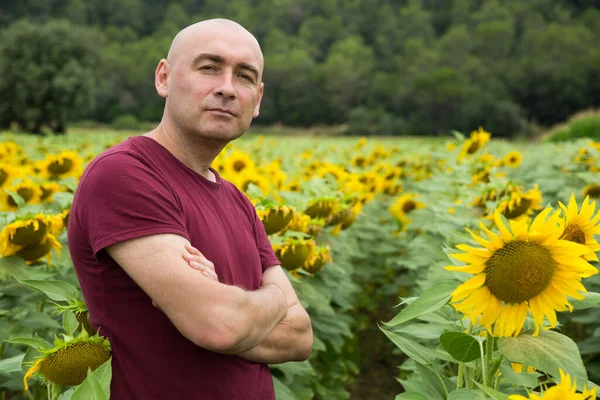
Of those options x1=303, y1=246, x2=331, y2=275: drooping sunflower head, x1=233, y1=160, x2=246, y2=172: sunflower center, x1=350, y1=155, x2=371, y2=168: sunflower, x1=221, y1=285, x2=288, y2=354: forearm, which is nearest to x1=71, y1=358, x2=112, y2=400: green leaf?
x1=221, y1=285, x2=288, y2=354: forearm

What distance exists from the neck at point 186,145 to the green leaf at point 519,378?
0.97 m

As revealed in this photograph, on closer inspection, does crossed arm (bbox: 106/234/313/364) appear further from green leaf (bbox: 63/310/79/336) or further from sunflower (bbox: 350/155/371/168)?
sunflower (bbox: 350/155/371/168)

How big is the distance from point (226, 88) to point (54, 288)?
693 millimetres

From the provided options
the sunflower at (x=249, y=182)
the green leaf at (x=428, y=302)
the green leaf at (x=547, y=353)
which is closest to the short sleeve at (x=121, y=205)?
the green leaf at (x=428, y=302)

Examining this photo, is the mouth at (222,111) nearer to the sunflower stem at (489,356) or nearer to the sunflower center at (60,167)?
the sunflower stem at (489,356)

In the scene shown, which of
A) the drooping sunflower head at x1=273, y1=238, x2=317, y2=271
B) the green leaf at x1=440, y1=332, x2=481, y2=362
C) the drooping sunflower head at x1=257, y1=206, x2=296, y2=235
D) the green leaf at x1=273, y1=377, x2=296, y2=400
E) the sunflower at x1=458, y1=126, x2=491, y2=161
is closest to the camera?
the green leaf at x1=440, y1=332, x2=481, y2=362

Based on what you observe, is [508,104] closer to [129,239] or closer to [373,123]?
[373,123]

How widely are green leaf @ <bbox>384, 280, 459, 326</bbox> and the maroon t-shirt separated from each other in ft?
1.76

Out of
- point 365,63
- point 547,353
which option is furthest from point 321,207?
point 365,63

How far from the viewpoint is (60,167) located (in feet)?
14.7

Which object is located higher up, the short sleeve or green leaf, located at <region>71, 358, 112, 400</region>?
the short sleeve

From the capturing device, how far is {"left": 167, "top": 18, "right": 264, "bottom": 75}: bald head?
1.84m

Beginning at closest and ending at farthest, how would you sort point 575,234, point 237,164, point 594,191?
point 575,234
point 594,191
point 237,164

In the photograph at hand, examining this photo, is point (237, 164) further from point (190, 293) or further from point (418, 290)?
point (190, 293)
